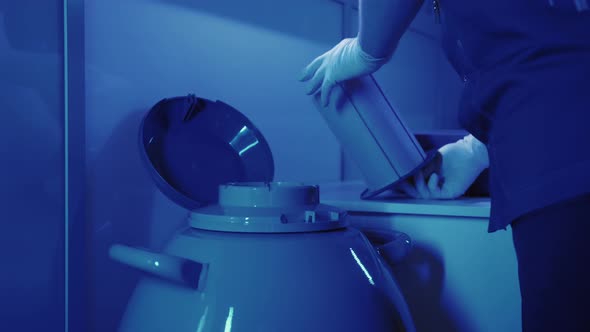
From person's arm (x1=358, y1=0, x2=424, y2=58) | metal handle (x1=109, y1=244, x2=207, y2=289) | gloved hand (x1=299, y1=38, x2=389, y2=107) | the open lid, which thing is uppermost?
person's arm (x1=358, y1=0, x2=424, y2=58)

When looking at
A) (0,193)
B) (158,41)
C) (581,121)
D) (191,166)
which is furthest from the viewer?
(158,41)

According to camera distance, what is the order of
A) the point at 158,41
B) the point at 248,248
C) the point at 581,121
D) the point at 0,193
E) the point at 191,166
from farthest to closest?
the point at 158,41 < the point at 191,166 < the point at 0,193 < the point at 248,248 < the point at 581,121

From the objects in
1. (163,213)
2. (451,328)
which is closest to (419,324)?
(451,328)

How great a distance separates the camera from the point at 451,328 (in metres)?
0.98

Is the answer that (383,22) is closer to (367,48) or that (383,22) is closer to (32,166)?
(367,48)

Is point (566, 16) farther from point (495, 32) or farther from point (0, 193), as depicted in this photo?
point (0, 193)

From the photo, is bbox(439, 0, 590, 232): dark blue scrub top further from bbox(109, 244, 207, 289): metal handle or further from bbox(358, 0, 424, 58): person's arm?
bbox(109, 244, 207, 289): metal handle

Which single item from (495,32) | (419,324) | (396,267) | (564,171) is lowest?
(419,324)

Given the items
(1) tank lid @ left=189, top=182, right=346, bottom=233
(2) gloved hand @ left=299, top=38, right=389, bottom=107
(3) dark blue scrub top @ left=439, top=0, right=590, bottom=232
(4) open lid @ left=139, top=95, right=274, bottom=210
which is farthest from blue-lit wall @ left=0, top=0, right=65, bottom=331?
(3) dark blue scrub top @ left=439, top=0, right=590, bottom=232

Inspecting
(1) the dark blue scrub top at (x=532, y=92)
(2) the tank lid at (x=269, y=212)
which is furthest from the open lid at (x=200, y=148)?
(1) the dark blue scrub top at (x=532, y=92)

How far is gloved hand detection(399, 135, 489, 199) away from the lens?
1120mm

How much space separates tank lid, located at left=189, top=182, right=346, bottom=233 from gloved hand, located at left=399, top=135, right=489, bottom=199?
0.38 meters

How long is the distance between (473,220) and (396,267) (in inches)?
6.6

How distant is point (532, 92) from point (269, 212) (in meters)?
0.36
